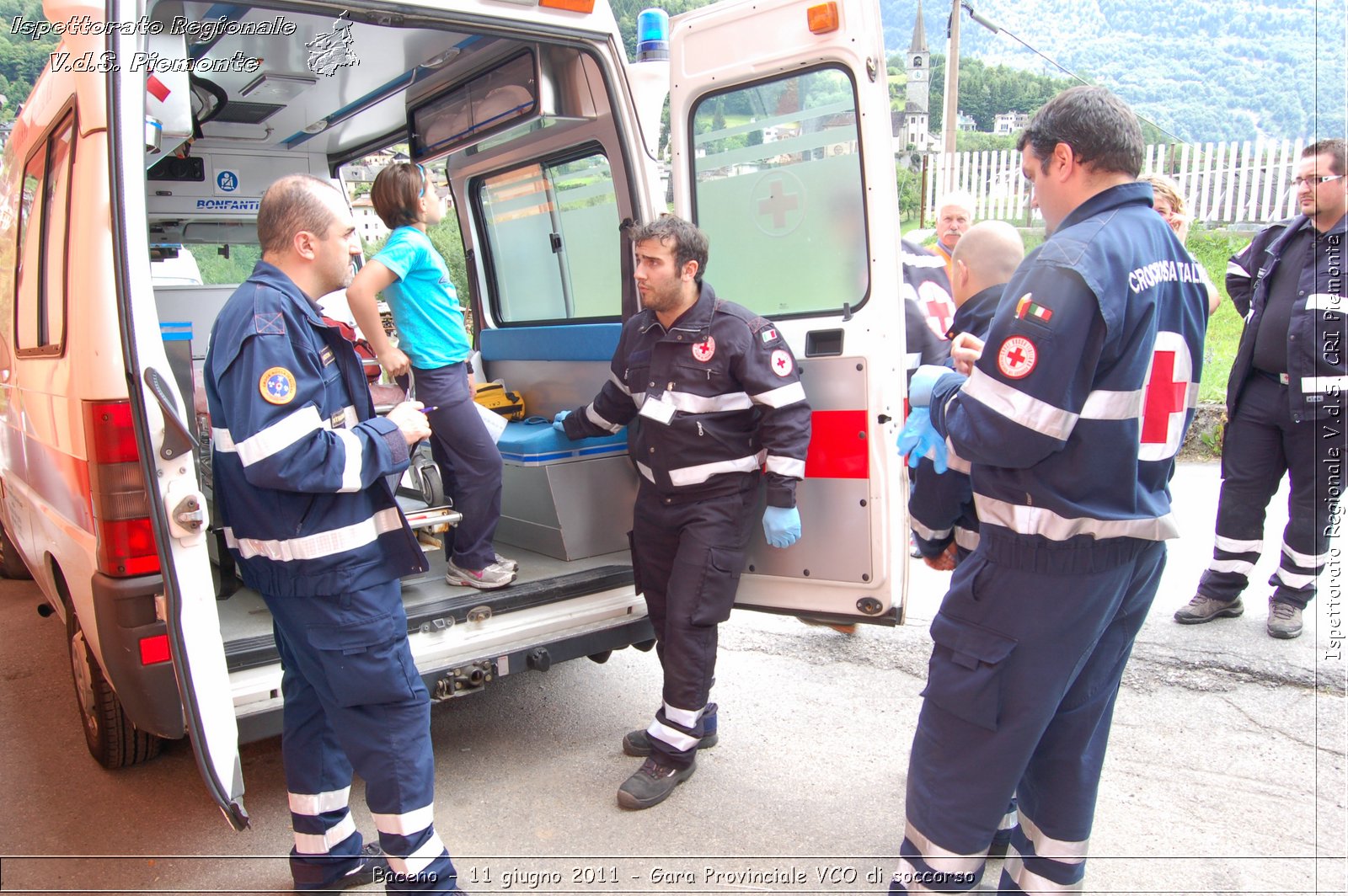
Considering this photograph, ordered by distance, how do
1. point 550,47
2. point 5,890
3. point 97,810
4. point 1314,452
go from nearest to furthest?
point 5,890 → point 97,810 → point 550,47 → point 1314,452

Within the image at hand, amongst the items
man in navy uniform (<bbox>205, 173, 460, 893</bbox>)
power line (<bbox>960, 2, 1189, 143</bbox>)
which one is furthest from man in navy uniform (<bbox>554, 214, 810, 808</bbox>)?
power line (<bbox>960, 2, 1189, 143</bbox>)

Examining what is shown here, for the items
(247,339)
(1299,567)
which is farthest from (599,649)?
(1299,567)

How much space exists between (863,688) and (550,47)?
115 inches

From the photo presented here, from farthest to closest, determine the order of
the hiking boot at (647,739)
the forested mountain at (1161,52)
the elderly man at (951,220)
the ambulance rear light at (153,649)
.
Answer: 1. the forested mountain at (1161,52)
2. the elderly man at (951,220)
3. the hiking boot at (647,739)
4. the ambulance rear light at (153,649)

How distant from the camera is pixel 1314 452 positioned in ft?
13.9

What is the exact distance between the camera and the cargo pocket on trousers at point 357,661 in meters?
2.31

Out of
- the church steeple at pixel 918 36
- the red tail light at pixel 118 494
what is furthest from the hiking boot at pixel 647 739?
the church steeple at pixel 918 36

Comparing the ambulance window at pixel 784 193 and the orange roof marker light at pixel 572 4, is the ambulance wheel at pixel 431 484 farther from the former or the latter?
the orange roof marker light at pixel 572 4

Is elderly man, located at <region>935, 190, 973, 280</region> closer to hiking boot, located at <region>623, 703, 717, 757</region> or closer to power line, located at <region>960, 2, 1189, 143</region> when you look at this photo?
hiking boot, located at <region>623, 703, 717, 757</region>

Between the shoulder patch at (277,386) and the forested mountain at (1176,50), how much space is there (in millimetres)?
8044

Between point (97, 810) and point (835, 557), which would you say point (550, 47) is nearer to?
point (835, 557)

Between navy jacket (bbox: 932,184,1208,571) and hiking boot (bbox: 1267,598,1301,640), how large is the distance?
9.32 ft

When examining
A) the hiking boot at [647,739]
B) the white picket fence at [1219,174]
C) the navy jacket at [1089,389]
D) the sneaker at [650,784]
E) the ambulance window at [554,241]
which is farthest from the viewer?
the white picket fence at [1219,174]

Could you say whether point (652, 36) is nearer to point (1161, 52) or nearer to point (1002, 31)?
point (1002, 31)
